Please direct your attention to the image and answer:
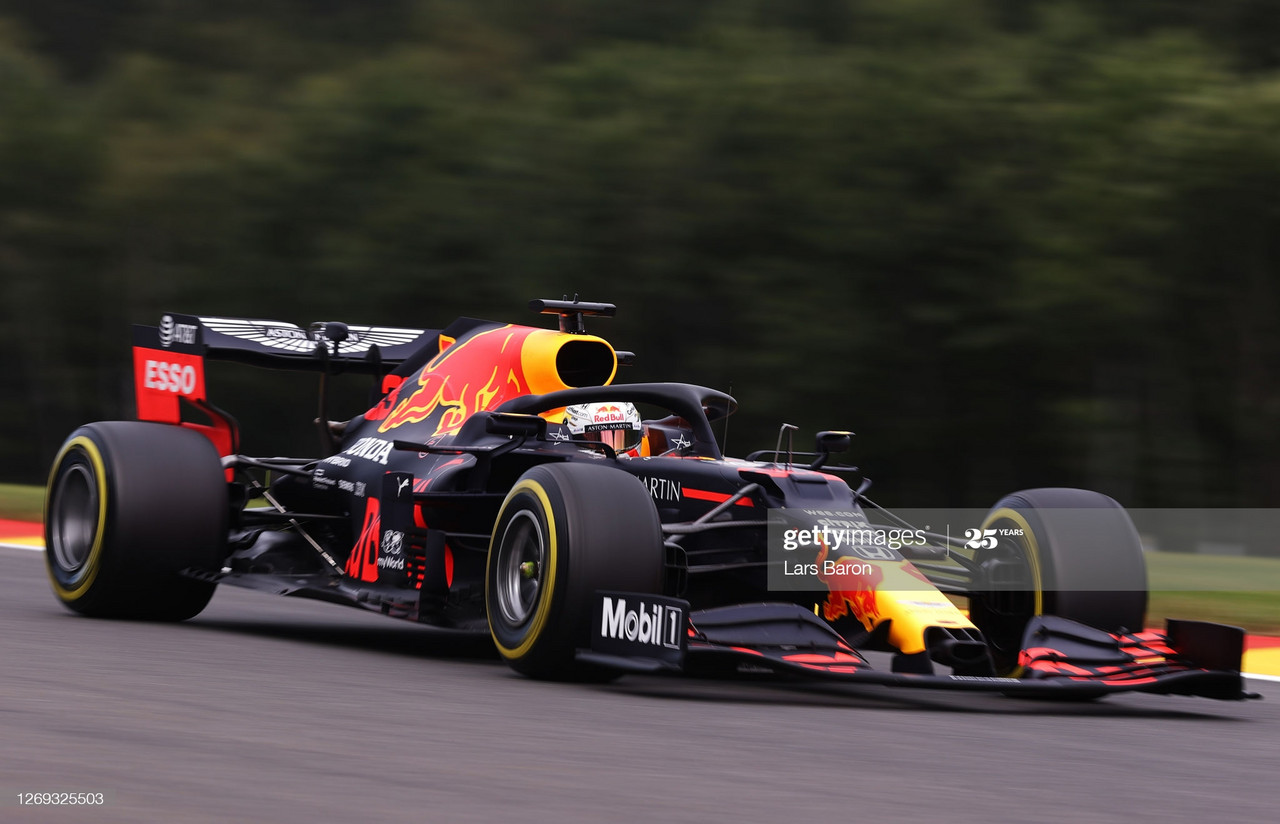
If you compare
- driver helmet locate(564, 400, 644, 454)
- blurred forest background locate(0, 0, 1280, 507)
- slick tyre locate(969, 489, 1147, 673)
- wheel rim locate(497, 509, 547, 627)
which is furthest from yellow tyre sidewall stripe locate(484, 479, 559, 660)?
blurred forest background locate(0, 0, 1280, 507)

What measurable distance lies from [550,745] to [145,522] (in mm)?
3945

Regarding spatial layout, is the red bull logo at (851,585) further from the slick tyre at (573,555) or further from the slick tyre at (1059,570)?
the slick tyre at (1059,570)

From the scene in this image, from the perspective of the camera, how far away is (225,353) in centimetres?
970

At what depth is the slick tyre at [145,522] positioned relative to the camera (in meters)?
8.66

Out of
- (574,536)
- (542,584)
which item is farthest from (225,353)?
(574,536)

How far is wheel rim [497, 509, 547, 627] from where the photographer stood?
7102mm

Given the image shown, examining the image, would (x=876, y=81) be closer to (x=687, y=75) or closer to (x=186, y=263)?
(x=687, y=75)

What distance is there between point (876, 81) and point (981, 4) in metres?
3.32

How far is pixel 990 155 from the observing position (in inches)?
993

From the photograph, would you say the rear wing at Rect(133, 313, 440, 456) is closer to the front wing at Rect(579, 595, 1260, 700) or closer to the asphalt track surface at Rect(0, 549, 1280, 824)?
the asphalt track surface at Rect(0, 549, 1280, 824)

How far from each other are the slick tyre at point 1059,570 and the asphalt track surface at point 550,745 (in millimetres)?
421

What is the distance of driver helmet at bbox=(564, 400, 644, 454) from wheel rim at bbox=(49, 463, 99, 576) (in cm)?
266

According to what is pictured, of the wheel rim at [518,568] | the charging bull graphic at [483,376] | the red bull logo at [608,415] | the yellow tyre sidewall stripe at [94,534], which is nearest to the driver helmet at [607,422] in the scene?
the red bull logo at [608,415]

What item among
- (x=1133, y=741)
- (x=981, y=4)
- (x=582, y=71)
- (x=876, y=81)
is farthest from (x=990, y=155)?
(x=1133, y=741)
